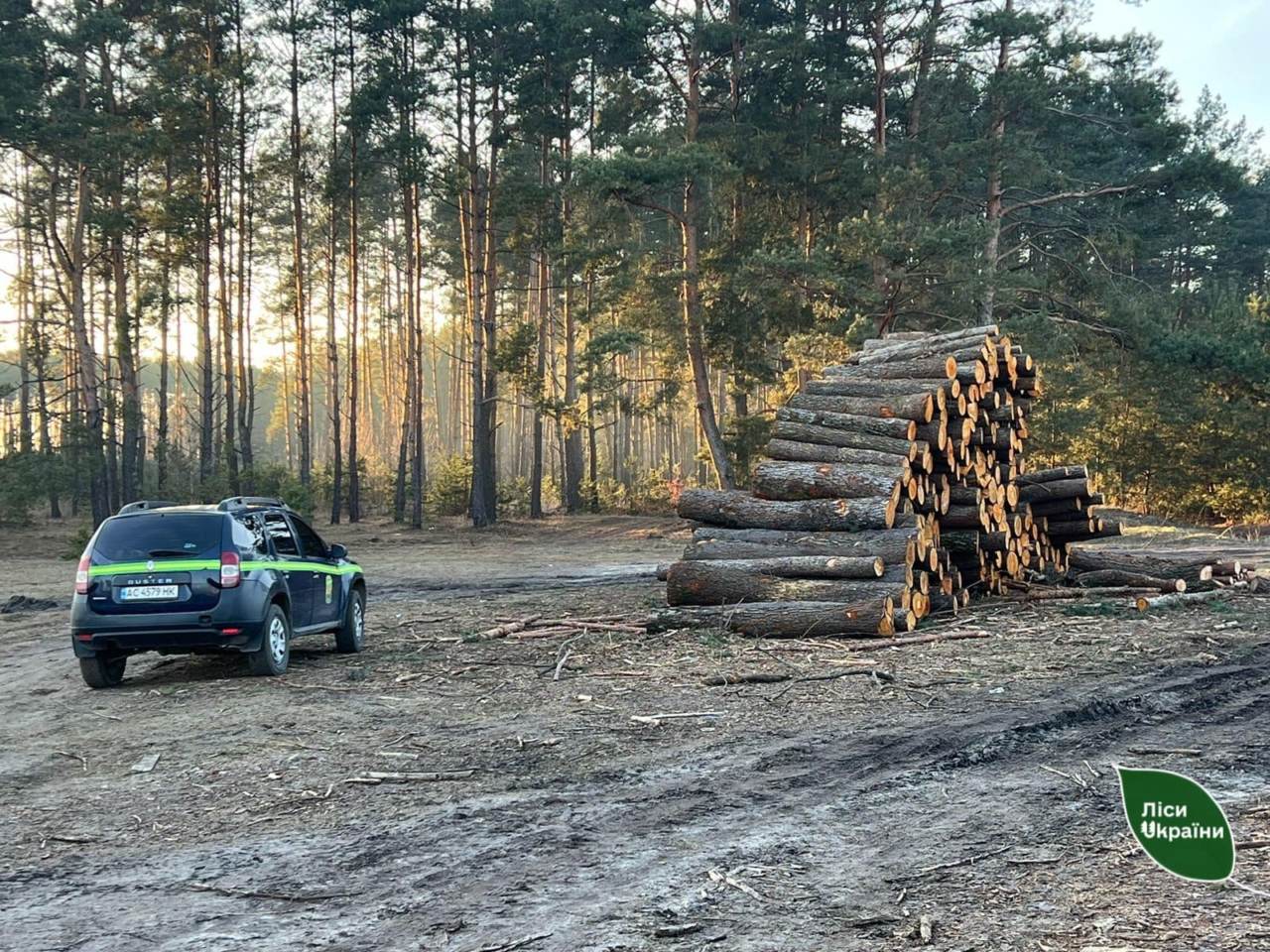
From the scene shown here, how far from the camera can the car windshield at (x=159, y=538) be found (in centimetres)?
1030

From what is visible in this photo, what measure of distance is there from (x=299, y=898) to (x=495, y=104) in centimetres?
3287

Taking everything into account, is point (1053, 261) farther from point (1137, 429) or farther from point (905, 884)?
point (905, 884)

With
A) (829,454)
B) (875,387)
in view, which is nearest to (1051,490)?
(875,387)

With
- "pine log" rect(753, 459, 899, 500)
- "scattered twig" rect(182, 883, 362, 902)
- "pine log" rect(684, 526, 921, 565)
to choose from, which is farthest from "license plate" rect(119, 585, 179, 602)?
"pine log" rect(753, 459, 899, 500)

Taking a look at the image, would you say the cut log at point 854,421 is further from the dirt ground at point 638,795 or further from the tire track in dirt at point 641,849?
the tire track in dirt at point 641,849

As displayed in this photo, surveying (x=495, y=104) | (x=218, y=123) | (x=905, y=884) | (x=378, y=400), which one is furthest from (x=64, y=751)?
(x=378, y=400)

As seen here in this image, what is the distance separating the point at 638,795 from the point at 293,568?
20.3 feet

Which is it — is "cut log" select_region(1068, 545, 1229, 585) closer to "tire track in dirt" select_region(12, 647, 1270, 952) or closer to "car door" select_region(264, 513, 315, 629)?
"tire track in dirt" select_region(12, 647, 1270, 952)

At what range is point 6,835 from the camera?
5.98m

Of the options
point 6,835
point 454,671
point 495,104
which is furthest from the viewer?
point 495,104

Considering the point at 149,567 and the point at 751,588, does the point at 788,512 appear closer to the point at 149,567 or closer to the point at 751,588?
the point at 751,588

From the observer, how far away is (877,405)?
550 inches

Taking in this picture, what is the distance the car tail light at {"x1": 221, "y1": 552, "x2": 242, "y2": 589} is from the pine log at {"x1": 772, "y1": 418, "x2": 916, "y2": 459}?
24.0ft

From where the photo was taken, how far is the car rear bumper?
33.2 feet
